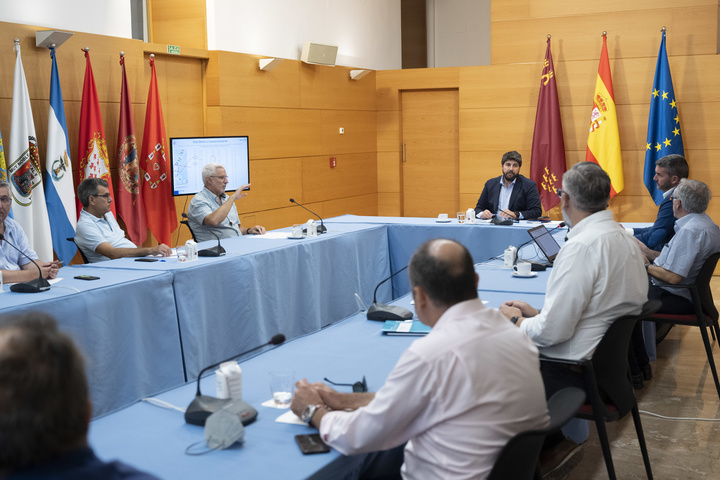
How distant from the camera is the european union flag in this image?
24.2 feet

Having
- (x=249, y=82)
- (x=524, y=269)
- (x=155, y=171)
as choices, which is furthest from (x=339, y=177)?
(x=524, y=269)

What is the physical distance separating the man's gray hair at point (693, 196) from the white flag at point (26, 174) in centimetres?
412

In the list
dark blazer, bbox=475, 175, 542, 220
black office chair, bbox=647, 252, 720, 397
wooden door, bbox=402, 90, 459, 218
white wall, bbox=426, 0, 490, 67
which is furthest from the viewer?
white wall, bbox=426, 0, 490, 67

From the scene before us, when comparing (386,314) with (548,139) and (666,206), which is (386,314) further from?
(548,139)

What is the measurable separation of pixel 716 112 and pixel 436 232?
3.74 m

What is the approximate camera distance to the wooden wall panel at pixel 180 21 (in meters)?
6.56

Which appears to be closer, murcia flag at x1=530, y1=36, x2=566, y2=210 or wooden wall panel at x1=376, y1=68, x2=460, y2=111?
murcia flag at x1=530, y1=36, x2=566, y2=210

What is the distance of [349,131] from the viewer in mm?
8742

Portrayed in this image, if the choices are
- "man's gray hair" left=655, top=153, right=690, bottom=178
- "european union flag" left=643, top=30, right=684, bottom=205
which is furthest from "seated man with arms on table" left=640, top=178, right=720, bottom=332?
"european union flag" left=643, top=30, right=684, bottom=205

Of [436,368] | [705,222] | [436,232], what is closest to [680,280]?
[705,222]

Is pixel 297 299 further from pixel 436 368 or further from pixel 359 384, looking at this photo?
pixel 436 368

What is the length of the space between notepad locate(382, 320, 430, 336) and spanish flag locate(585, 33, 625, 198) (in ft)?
17.6

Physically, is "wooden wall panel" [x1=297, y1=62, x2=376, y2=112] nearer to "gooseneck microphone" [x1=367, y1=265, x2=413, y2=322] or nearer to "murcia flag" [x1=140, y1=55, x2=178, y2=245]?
"murcia flag" [x1=140, y1=55, x2=178, y2=245]

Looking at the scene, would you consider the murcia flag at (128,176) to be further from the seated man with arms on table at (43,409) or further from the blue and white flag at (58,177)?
the seated man with arms on table at (43,409)
